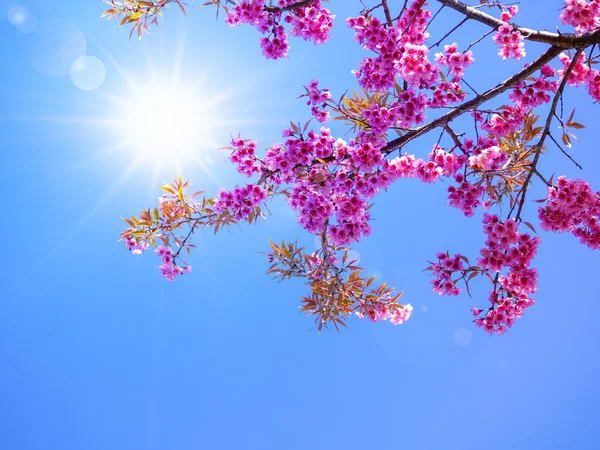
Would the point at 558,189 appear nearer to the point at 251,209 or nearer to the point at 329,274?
the point at 329,274

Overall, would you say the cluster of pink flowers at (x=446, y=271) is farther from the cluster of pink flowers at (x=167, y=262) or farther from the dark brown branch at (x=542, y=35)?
the cluster of pink flowers at (x=167, y=262)

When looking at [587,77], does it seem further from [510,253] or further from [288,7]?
[288,7]

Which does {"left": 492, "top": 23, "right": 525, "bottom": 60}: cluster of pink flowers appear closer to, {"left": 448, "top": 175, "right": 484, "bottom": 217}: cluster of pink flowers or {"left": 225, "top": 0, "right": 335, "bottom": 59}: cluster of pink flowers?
{"left": 448, "top": 175, "right": 484, "bottom": 217}: cluster of pink flowers

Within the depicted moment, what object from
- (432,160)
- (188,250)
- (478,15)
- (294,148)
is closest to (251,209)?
(294,148)

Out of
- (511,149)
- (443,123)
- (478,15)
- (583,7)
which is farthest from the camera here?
(511,149)

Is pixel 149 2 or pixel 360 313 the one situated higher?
pixel 149 2

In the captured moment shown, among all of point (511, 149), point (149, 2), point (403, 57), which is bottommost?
point (511, 149)

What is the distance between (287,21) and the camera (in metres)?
3.94


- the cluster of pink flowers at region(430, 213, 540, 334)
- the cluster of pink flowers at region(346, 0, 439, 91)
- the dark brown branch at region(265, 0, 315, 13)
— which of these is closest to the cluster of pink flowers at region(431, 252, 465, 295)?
the cluster of pink flowers at region(430, 213, 540, 334)

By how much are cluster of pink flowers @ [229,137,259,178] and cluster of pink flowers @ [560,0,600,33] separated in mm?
2512

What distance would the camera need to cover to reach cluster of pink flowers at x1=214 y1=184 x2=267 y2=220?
11.6ft

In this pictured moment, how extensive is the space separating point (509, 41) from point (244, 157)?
7.46 feet

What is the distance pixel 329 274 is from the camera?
393 centimetres

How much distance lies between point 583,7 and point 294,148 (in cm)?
216
